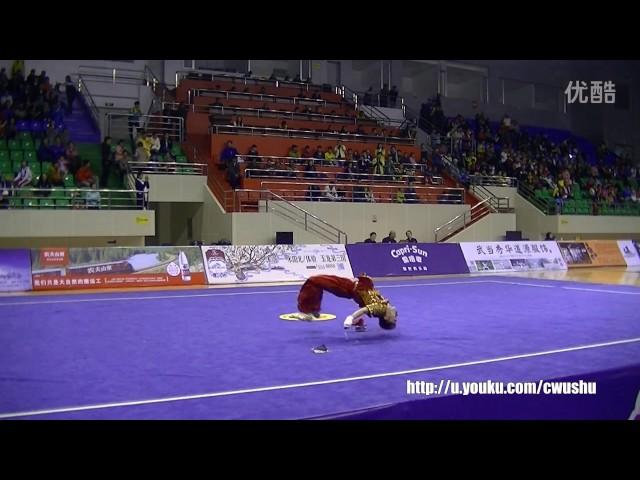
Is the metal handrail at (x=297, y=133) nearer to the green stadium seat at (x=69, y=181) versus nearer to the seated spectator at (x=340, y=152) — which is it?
the seated spectator at (x=340, y=152)

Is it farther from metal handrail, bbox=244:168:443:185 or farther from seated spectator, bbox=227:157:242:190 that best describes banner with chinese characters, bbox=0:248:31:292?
metal handrail, bbox=244:168:443:185

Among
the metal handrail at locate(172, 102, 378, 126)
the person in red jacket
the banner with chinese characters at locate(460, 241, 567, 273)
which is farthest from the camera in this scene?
the metal handrail at locate(172, 102, 378, 126)

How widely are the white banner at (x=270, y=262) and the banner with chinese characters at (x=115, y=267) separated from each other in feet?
1.46

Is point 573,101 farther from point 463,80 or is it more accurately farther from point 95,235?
point 463,80

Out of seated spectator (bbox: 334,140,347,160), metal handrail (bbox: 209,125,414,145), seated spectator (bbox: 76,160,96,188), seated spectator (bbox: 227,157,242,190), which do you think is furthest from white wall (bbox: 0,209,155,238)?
seated spectator (bbox: 334,140,347,160)

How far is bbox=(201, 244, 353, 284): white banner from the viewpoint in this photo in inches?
622

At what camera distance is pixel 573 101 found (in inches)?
257

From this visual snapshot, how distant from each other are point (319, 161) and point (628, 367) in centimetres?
1679

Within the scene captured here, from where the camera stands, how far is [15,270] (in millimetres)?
13844

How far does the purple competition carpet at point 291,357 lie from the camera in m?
4.96

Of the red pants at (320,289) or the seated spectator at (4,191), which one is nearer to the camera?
the red pants at (320,289)

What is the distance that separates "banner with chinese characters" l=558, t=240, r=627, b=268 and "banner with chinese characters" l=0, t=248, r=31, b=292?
1601 centimetres

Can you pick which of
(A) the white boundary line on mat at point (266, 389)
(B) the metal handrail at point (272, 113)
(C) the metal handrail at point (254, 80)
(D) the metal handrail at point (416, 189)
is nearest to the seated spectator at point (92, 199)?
(D) the metal handrail at point (416, 189)
